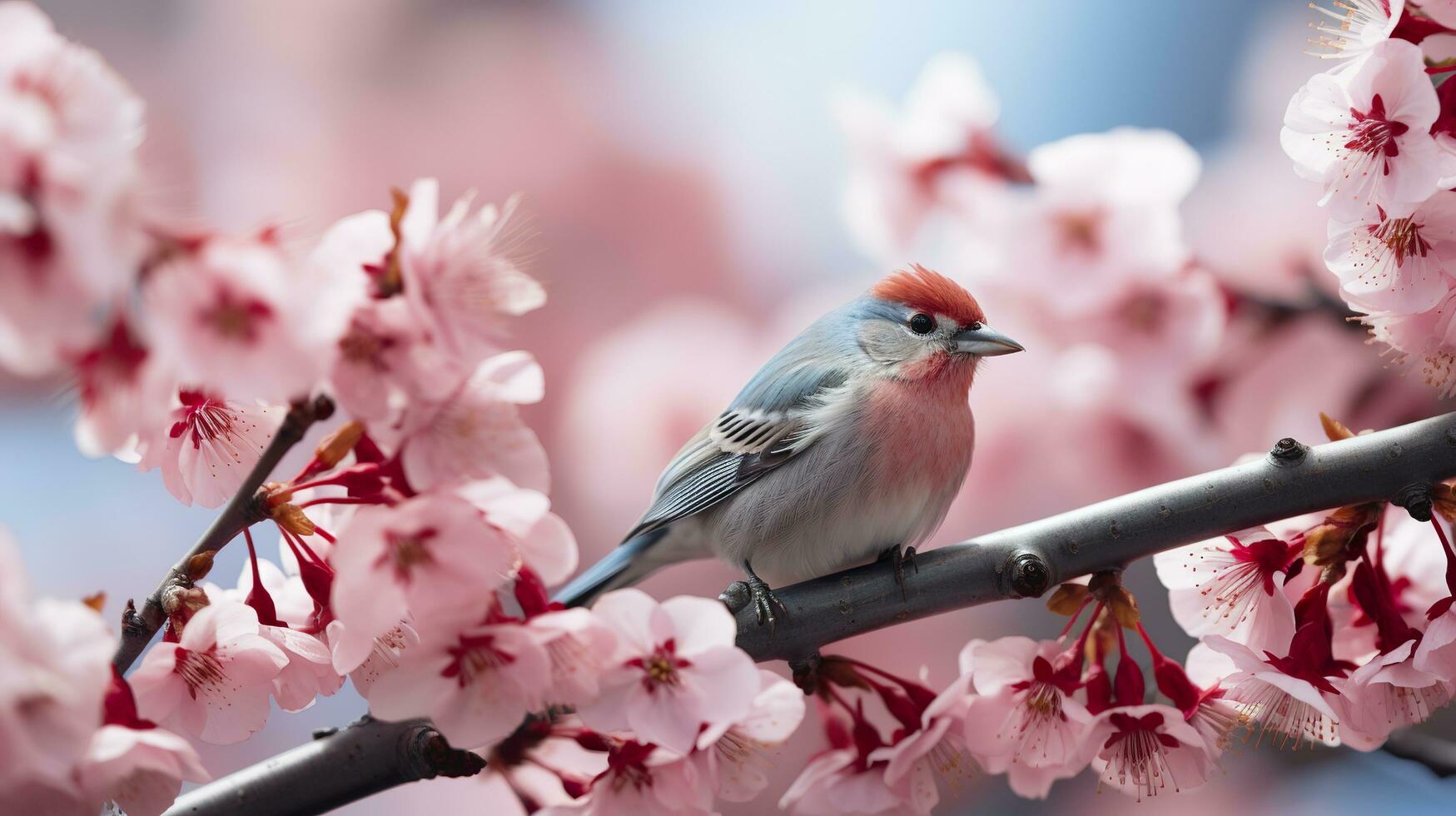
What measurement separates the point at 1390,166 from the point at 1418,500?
10.6 inches

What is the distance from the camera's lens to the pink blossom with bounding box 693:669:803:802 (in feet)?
2.84

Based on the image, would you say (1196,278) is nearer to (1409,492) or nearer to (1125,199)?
(1125,199)

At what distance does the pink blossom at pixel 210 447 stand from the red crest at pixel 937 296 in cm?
83

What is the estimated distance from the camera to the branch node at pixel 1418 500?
0.88 meters

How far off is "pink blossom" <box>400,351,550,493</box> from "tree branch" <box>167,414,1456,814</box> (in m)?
0.32

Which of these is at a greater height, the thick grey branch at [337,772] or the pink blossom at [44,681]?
the pink blossom at [44,681]

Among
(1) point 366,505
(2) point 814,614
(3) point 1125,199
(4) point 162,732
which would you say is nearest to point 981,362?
(3) point 1125,199

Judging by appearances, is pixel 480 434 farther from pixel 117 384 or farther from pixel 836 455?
pixel 836 455

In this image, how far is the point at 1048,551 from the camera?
95 cm

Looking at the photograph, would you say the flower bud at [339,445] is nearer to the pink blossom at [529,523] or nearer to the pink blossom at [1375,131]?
the pink blossom at [529,523]

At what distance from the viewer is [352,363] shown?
0.65 metres

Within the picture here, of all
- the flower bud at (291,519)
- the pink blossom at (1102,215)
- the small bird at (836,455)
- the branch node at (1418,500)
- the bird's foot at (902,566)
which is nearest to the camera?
the flower bud at (291,519)

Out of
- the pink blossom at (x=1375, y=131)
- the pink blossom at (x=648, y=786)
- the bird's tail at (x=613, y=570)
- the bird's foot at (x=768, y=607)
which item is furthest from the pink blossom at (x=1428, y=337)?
the bird's tail at (x=613, y=570)

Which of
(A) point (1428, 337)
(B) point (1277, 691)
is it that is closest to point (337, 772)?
(B) point (1277, 691)
